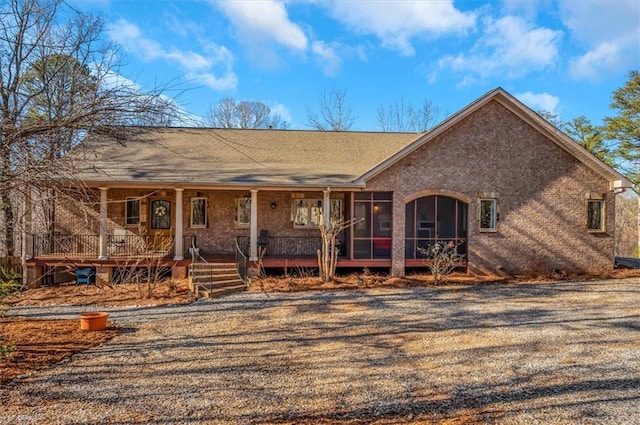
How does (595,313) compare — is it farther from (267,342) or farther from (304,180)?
(304,180)

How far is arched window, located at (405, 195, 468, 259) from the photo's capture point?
14019 millimetres

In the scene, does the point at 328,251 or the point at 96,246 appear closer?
the point at 328,251

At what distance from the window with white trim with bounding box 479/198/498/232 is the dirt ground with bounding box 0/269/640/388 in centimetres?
182

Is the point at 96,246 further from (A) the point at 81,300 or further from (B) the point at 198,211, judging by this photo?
(A) the point at 81,300

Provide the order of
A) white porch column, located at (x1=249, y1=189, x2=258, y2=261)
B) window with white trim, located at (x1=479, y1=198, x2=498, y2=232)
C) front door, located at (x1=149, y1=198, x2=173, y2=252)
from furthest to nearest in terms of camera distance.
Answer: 1. front door, located at (x1=149, y1=198, x2=173, y2=252)
2. window with white trim, located at (x1=479, y1=198, x2=498, y2=232)
3. white porch column, located at (x1=249, y1=189, x2=258, y2=261)

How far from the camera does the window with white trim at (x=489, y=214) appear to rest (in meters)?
13.8

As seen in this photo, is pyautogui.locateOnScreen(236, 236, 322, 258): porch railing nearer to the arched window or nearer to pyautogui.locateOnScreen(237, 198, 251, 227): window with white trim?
pyautogui.locateOnScreen(237, 198, 251, 227): window with white trim

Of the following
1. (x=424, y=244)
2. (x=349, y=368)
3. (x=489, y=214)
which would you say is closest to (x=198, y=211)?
(x=424, y=244)

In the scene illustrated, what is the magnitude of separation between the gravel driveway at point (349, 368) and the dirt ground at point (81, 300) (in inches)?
18.7

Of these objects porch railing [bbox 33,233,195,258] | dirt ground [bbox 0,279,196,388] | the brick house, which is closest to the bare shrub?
the brick house

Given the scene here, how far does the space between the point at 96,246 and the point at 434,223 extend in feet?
40.3

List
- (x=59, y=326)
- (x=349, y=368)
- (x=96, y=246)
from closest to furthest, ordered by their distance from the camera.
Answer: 1. (x=349, y=368)
2. (x=59, y=326)
3. (x=96, y=246)

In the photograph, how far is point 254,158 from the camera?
15.6 metres

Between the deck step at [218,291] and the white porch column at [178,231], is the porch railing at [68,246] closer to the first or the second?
the white porch column at [178,231]
